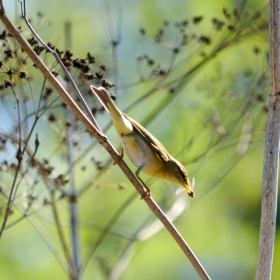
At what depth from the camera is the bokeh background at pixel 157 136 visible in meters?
3.83

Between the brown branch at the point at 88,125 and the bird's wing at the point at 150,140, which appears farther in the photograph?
the bird's wing at the point at 150,140

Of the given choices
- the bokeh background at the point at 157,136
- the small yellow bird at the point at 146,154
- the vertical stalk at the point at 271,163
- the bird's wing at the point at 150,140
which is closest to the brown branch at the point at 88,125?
the vertical stalk at the point at 271,163

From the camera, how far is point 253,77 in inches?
187

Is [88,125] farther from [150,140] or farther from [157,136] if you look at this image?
[157,136]

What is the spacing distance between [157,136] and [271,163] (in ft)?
13.7

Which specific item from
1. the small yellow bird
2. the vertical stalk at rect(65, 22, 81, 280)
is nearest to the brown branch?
the small yellow bird

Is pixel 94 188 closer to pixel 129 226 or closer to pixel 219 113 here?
pixel 219 113

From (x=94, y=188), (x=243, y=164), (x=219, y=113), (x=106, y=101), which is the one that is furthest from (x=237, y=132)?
(x=243, y=164)

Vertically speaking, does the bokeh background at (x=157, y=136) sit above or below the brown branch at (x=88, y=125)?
above

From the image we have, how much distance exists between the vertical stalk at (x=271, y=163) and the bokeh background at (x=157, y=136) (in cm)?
116

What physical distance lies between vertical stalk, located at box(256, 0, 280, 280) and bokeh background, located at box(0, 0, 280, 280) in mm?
1159

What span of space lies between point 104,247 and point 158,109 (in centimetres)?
267

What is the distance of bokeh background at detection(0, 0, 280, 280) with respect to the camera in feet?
12.6

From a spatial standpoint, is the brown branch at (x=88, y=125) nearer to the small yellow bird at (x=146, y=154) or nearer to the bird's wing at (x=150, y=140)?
the small yellow bird at (x=146, y=154)
